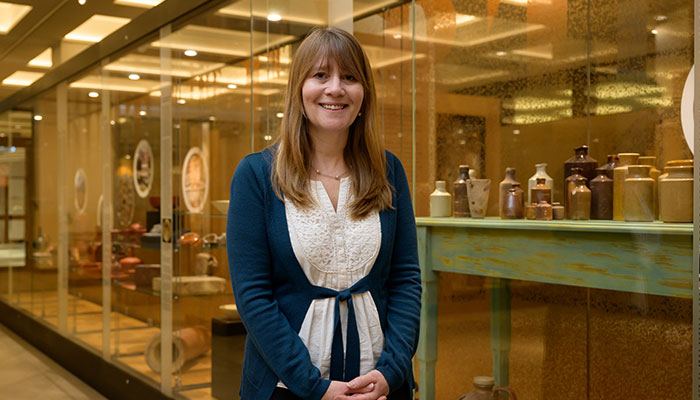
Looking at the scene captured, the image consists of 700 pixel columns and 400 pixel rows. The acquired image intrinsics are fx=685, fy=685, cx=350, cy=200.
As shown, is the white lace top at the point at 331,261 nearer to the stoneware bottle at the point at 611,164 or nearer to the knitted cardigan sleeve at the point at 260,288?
the knitted cardigan sleeve at the point at 260,288

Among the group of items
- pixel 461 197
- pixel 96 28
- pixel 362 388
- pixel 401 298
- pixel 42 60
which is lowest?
pixel 362 388

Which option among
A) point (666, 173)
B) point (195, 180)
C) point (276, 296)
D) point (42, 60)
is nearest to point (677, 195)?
point (666, 173)

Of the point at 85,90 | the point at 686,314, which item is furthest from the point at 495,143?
the point at 85,90

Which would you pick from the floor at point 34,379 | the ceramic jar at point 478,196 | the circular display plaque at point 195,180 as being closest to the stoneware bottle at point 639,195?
the ceramic jar at point 478,196

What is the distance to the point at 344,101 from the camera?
141 cm

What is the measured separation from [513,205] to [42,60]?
3183mm

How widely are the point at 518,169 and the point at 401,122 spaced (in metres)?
0.77

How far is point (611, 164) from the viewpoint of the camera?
192 cm

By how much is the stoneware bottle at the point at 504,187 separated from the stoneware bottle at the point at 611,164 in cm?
33

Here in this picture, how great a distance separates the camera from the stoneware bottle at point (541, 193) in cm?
204

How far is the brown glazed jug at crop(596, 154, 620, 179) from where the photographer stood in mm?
1907

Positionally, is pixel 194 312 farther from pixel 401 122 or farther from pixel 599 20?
pixel 599 20

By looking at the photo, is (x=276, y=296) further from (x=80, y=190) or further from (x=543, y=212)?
(x=80, y=190)

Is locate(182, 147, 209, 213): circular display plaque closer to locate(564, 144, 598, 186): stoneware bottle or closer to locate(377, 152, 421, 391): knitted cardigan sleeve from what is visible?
locate(564, 144, 598, 186): stoneware bottle
